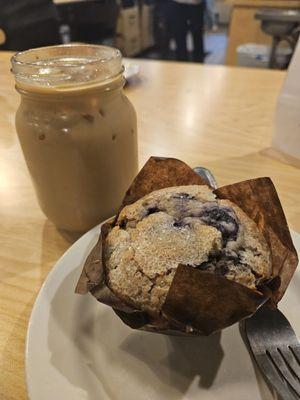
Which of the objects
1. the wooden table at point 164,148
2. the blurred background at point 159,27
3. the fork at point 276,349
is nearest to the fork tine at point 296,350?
the fork at point 276,349

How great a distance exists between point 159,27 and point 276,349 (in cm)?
592

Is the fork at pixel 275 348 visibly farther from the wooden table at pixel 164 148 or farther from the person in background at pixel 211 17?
the person in background at pixel 211 17

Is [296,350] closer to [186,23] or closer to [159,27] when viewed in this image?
[186,23]

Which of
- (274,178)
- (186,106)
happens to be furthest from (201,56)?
(274,178)

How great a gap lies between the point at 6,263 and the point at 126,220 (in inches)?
11.1

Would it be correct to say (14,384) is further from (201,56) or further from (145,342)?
(201,56)

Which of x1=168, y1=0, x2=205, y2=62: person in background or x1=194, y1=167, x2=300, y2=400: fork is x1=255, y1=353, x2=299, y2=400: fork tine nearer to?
x1=194, y1=167, x2=300, y2=400: fork

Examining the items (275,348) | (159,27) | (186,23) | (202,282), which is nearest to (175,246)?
(202,282)

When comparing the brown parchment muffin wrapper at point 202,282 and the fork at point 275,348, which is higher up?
the brown parchment muffin wrapper at point 202,282

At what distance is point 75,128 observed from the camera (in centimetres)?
62

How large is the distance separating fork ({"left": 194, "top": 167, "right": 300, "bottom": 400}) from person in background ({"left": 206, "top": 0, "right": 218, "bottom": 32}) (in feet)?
26.2

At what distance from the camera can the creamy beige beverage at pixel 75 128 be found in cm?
62

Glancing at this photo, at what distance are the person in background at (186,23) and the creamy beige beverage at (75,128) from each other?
15.3 ft

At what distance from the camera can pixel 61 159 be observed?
25.0 inches
